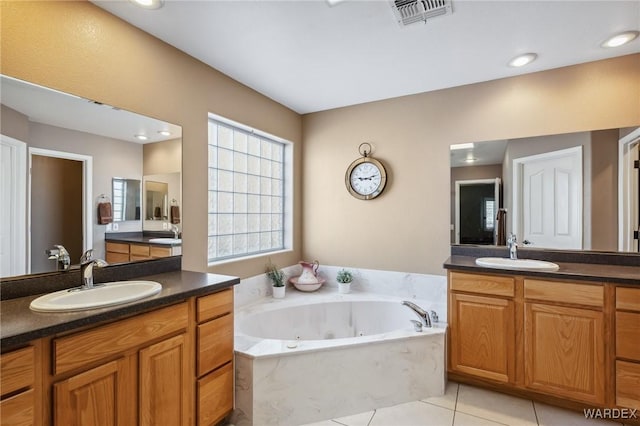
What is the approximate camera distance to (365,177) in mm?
3168

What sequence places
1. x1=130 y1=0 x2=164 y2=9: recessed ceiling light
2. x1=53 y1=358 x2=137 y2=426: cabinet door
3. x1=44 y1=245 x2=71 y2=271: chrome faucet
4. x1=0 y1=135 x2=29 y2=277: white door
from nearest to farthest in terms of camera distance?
1. x1=53 y1=358 x2=137 y2=426: cabinet door
2. x1=0 y1=135 x2=29 y2=277: white door
3. x1=44 y1=245 x2=71 y2=271: chrome faucet
4. x1=130 y1=0 x2=164 y2=9: recessed ceiling light

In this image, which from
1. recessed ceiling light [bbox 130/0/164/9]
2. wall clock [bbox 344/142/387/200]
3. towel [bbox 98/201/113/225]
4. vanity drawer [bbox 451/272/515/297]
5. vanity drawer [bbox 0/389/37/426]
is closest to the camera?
vanity drawer [bbox 0/389/37/426]

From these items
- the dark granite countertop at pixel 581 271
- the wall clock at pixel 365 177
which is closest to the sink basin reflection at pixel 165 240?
the wall clock at pixel 365 177

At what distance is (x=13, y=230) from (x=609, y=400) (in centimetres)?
338

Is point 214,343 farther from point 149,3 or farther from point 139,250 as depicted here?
point 149,3

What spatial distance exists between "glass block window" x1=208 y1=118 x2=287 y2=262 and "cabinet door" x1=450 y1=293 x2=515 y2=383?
6.30ft

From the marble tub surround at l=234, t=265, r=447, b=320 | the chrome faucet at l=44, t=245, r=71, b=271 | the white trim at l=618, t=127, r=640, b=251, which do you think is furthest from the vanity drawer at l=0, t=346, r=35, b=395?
the white trim at l=618, t=127, r=640, b=251

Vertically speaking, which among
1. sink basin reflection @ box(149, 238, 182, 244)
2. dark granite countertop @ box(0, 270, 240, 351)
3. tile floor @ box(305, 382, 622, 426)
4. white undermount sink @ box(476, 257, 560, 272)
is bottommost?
tile floor @ box(305, 382, 622, 426)

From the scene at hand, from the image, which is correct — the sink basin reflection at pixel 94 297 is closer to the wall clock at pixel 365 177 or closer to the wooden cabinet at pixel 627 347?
the wall clock at pixel 365 177

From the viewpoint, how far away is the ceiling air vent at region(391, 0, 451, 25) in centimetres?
167

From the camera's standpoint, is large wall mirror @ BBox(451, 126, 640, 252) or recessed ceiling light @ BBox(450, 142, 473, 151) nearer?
large wall mirror @ BBox(451, 126, 640, 252)

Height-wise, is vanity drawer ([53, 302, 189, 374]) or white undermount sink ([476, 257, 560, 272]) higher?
white undermount sink ([476, 257, 560, 272])

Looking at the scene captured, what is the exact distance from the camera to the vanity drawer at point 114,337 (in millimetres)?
1100

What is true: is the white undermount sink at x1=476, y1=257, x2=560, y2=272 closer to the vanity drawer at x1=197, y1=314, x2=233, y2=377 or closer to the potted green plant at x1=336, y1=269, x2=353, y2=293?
the potted green plant at x1=336, y1=269, x2=353, y2=293
